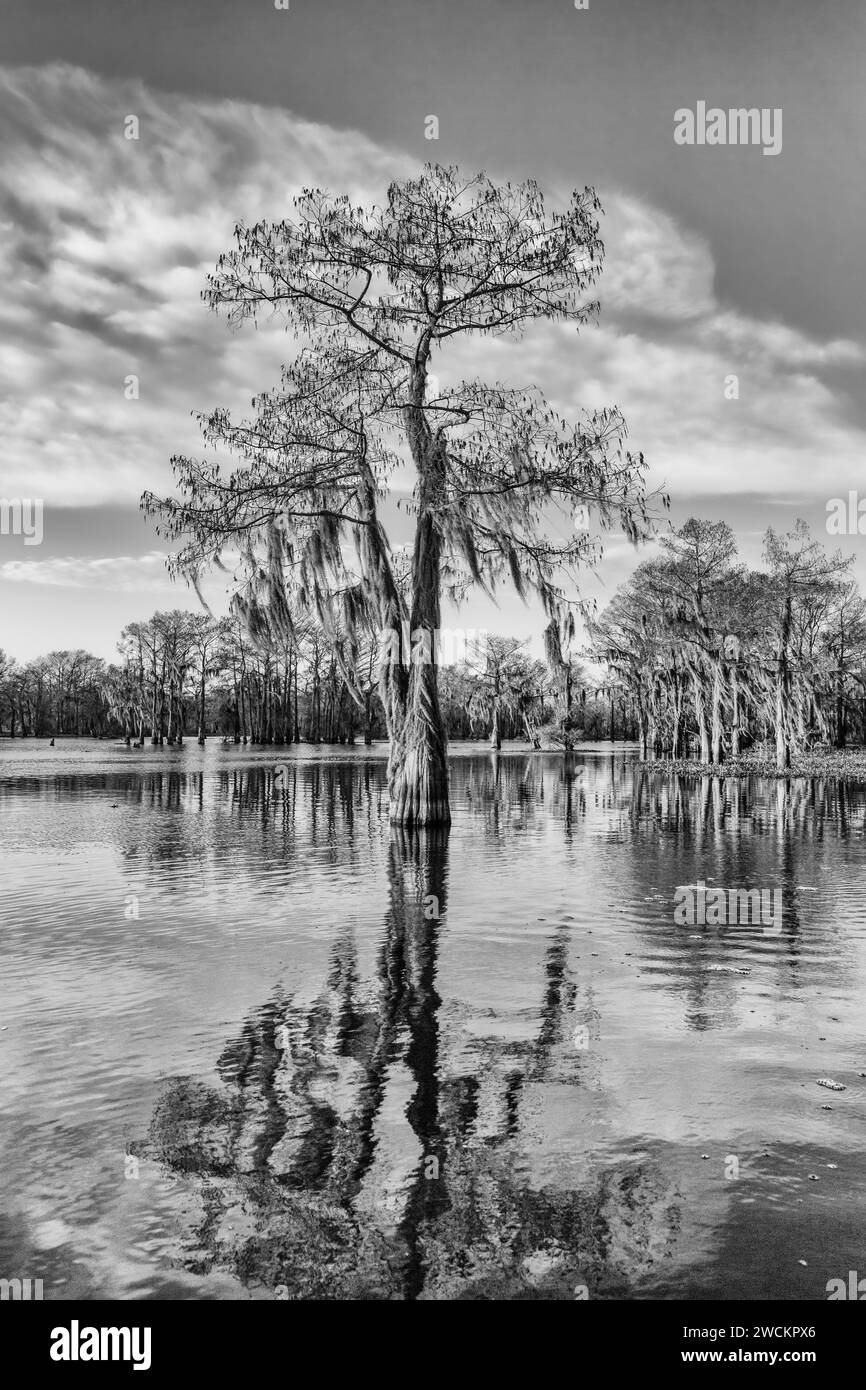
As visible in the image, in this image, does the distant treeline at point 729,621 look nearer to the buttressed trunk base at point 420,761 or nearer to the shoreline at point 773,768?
the shoreline at point 773,768

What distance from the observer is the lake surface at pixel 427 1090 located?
3.51m

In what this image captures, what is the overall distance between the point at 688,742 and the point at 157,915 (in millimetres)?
59315

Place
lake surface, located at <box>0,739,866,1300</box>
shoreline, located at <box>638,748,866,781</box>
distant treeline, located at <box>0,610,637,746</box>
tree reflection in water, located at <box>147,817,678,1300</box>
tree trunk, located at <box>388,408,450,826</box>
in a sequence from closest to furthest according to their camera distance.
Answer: tree reflection in water, located at <box>147,817,678,1300</box>
lake surface, located at <box>0,739,866,1300</box>
tree trunk, located at <box>388,408,450,826</box>
shoreline, located at <box>638,748,866,781</box>
distant treeline, located at <box>0,610,637,746</box>

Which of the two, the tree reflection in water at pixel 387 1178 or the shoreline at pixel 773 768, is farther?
the shoreline at pixel 773 768

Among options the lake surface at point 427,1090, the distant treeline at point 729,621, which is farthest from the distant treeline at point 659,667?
the lake surface at point 427,1090

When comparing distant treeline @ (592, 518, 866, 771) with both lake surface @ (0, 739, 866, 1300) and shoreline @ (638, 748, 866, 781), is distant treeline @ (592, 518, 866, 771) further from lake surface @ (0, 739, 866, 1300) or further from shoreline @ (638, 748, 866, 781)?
lake surface @ (0, 739, 866, 1300)

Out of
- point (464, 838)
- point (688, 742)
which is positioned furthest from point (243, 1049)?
point (688, 742)

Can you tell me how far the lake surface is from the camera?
351 centimetres

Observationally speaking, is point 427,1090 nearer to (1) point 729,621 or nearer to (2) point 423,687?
(2) point 423,687

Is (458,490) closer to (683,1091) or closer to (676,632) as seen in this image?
(683,1091)

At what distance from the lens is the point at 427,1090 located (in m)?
5.14

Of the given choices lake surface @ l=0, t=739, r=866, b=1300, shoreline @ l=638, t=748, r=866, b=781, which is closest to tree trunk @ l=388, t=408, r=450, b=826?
lake surface @ l=0, t=739, r=866, b=1300

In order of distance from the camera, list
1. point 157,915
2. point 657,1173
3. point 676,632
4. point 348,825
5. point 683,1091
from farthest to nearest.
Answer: point 676,632
point 348,825
point 157,915
point 683,1091
point 657,1173
